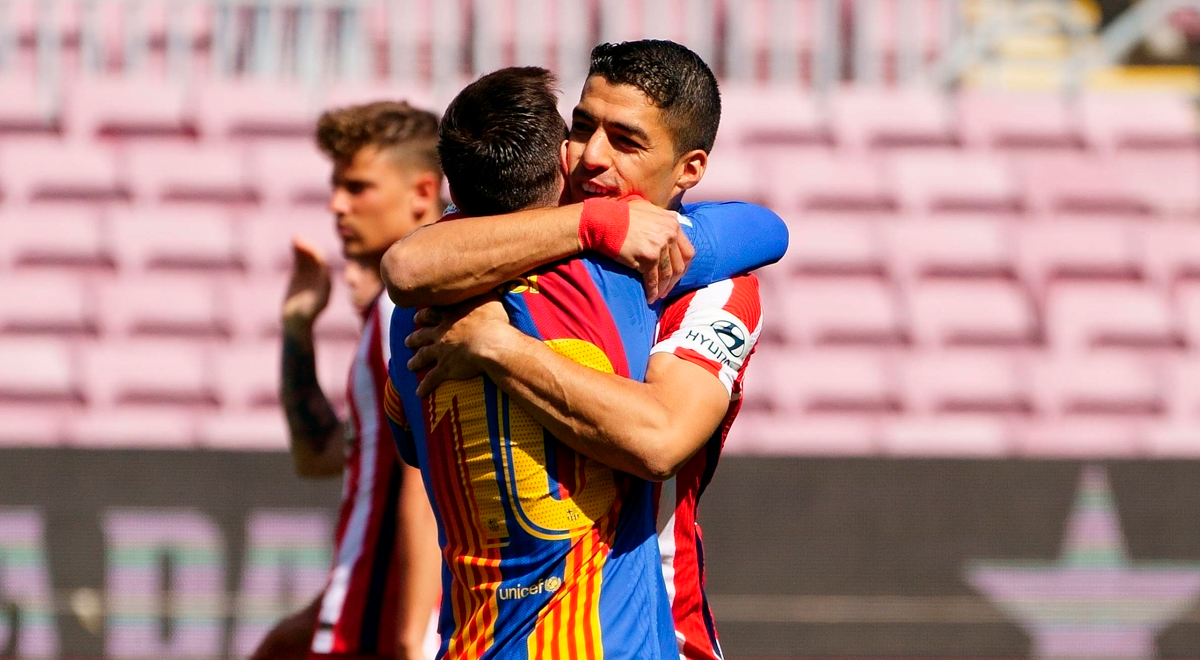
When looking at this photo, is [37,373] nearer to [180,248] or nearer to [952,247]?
[180,248]

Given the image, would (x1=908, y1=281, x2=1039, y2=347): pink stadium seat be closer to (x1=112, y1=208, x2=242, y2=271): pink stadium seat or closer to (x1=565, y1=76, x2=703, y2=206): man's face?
(x1=112, y1=208, x2=242, y2=271): pink stadium seat

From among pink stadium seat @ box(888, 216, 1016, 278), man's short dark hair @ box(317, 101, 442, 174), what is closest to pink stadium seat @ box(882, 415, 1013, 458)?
pink stadium seat @ box(888, 216, 1016, 278)

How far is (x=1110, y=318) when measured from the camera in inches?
352

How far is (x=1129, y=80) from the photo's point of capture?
31.9 ft

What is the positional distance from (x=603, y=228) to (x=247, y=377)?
6793 mm

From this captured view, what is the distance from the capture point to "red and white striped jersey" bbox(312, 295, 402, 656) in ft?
9.65

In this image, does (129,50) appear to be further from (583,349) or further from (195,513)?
(583,349)

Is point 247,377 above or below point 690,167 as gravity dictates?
below

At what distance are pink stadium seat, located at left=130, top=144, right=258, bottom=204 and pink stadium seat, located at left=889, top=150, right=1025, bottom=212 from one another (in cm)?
389

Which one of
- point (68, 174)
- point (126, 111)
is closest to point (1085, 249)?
point (126, 111)

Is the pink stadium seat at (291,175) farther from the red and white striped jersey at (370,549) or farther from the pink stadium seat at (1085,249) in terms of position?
the red and white striped jersey at (370,549)

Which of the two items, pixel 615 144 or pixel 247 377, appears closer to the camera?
pixel 615 144

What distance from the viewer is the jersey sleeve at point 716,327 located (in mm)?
2023

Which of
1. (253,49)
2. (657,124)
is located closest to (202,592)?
(253,49)
